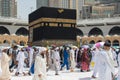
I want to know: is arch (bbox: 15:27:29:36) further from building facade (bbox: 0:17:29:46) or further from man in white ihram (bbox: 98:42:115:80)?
man in white ihram (bbox: 98:42:115:80)

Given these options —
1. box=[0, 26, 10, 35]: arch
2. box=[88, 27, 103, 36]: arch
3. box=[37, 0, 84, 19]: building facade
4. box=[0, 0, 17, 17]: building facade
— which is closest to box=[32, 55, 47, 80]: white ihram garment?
box=[88, 27, 103, 36]: arch

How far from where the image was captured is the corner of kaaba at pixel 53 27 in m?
44.4

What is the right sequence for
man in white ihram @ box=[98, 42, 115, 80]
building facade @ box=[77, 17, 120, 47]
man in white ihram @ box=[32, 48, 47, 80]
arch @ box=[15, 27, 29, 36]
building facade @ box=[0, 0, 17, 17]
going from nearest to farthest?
1. man in white ihram @ box=[98, 42, 115, 80]
2. man in white ihram @ box=[32, 48, 47, 80]
3. building facade @ box=[77, 17, 120, 47]
4. arch @ box=[15, 27, 29, 36]
5. building facade @ box=[0, 0, 17, 17]

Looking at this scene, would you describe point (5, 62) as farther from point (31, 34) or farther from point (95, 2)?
point (95, 2)

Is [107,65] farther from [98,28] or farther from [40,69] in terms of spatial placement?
[98,28]

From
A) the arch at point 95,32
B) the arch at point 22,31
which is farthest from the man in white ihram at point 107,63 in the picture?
the arch at point 22,31

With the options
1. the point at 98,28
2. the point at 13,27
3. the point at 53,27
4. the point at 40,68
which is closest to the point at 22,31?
the point at 13,27

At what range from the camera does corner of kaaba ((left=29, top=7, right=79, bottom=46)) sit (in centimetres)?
4438

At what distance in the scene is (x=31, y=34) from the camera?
5009 cm

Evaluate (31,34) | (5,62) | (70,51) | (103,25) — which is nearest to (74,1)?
(103,25)

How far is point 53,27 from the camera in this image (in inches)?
1751

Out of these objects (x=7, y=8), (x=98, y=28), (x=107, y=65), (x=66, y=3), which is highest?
(x=66, y=3)

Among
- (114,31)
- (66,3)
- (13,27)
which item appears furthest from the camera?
(66,3)

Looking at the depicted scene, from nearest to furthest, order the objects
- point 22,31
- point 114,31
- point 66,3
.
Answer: point 114,31
point 22,31
point 66,3
